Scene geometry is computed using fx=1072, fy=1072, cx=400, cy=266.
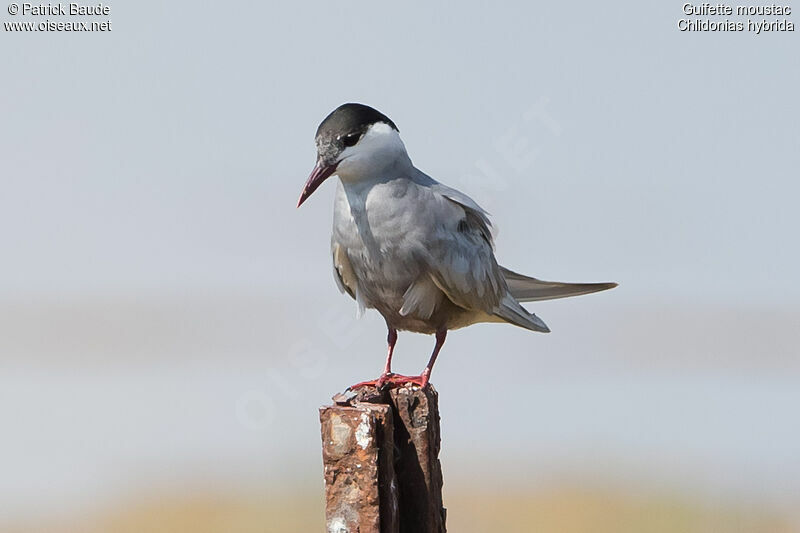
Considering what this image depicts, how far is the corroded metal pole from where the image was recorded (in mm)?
5121

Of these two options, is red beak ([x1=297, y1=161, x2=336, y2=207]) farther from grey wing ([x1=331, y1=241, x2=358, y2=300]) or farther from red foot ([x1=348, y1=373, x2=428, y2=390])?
red foot ([x1=348, y1=373, x2=428, y2=390])

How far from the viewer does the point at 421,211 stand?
6039 millimetres

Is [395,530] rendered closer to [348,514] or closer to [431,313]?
[348,514]

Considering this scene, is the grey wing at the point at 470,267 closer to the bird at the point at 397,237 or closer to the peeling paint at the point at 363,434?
the bird at the point at 397,237

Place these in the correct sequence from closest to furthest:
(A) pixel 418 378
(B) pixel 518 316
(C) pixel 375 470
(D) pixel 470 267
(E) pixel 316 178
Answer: (C) pixel 375 470 → (E) pixel 316 178 → (A) pixel 418 378 → (D) pixel 470 267 → (B) pixel 518 316

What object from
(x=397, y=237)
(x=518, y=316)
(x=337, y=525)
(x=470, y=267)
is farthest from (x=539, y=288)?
(x=337, y=525)

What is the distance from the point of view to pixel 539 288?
7.02m

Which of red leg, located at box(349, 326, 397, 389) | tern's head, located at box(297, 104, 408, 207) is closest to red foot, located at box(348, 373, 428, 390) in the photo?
red leg, located at box(349, 326, 397, 389)

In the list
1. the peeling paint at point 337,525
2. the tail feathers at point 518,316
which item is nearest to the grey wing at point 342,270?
the tail feathers at point 518,316

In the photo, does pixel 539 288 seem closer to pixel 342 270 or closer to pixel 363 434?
pixel 342 270

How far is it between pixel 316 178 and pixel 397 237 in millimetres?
563

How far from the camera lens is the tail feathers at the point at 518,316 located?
656cm

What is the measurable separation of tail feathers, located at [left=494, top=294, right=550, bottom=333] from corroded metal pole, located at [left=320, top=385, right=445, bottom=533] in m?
1.20

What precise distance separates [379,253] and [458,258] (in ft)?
1.60
